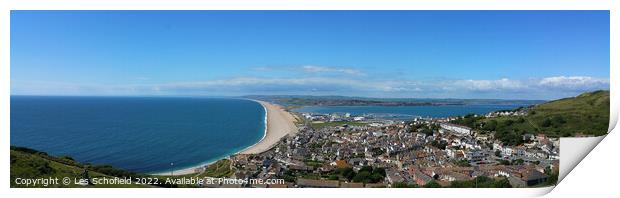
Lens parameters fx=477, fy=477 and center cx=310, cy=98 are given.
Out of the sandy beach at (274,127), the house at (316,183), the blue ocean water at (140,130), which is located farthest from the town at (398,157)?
the blue ocean water at (140,130)

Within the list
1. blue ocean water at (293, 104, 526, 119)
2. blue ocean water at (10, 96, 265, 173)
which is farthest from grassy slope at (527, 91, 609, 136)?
blue ocean water at (10, 96, 265, 173)

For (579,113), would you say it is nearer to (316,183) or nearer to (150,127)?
(316,183)

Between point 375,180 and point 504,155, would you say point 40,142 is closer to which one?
point 375,180

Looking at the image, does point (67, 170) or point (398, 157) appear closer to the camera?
point (67, 170)

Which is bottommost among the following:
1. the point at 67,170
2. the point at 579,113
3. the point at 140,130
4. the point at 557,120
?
the point at 67,170

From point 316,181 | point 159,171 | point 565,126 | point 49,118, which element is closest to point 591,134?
point 565,126

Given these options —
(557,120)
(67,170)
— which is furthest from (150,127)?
(557,120)
